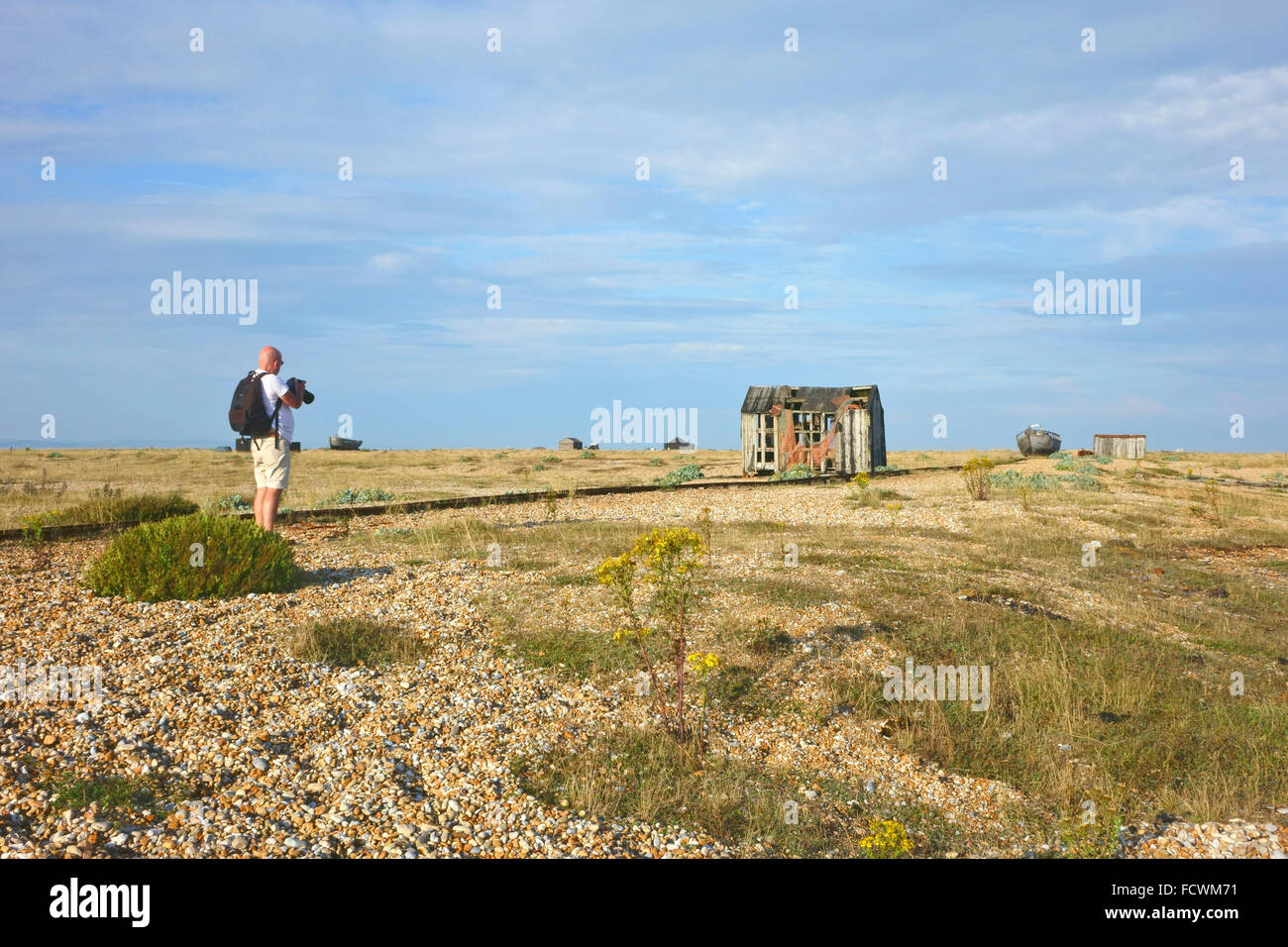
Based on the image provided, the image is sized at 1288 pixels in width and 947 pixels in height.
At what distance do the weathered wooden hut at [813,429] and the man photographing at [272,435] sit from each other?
22001mm

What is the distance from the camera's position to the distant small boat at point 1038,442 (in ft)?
146

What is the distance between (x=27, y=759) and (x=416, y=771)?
246cm

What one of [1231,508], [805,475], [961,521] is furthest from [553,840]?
[805,475]

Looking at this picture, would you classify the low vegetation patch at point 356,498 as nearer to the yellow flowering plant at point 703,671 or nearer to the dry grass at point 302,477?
the dry grass at point 302,477

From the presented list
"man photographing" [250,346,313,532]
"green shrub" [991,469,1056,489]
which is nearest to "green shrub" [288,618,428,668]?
"man photographing" [250,346,313,532]

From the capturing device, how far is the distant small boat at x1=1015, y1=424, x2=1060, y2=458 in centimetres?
4441

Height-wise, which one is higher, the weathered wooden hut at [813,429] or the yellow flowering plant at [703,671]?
the weathered wooden hut at [813,429]

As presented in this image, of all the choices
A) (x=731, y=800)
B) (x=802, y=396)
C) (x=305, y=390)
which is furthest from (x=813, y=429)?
(x=731, y=800)

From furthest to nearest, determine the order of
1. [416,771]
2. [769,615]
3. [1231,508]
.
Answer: [1231,508], [769,615], [416,771]

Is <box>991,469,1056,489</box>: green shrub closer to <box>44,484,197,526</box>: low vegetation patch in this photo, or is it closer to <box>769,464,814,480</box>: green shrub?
<box>769,464,814,480</box>: green shrub

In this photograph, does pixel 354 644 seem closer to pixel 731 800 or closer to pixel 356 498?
pixel 731 800

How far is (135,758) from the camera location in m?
5.53

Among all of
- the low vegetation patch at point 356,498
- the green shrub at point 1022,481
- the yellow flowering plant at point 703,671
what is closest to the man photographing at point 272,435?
the yellow flowering plant at point 703,671
